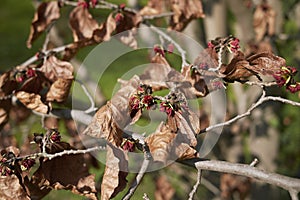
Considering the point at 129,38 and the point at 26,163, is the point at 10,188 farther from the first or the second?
the point at 129,38

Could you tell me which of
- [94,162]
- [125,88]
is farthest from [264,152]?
[125,88]

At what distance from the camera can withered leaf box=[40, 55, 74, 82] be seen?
1.70 m

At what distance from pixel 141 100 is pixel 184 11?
78cm

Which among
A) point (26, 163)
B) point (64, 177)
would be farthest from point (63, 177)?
point (26, 163)

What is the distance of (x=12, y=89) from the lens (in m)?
1.70

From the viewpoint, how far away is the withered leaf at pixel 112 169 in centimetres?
125

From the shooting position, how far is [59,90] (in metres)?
1.65

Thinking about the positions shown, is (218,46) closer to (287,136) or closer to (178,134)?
(178,134)

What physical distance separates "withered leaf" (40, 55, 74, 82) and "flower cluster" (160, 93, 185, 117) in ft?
1.74

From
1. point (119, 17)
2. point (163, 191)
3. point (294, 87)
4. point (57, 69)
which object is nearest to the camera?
point (294, 87)

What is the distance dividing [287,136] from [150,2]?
9.24ft

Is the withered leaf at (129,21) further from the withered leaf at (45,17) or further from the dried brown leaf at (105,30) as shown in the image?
the withered leaf at (45,17)

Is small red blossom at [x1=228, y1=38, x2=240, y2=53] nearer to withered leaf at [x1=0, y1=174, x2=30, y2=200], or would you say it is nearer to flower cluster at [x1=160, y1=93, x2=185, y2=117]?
flower cluster at [x1=160, y1=93, x2=185, y2=117]

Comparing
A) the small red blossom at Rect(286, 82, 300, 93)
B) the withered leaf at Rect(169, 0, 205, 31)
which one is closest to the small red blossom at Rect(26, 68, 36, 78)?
the withered leaf at Rect(169, 0, 205, 31)
